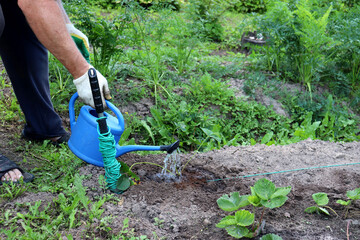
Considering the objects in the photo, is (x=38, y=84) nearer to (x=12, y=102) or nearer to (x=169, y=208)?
(x=12, y=102)

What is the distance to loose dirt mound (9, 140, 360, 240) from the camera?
1.71 meters

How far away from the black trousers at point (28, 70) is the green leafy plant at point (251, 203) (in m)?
1.57

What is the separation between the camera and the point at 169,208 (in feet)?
6.20

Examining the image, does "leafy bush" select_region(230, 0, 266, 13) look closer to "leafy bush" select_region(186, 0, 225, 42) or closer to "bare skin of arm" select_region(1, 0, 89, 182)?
"leafy bush" select_region(186, 0, 225, 42)

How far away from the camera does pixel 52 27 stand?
1.74 m

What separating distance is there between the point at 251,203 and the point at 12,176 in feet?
4.72

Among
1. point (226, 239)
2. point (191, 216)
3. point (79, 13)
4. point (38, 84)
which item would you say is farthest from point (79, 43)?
point (226, 239)

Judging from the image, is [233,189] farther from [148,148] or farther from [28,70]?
[28,70]

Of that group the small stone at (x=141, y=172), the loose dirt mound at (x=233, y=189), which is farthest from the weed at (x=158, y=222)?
the small stone at (x=141, y=172)

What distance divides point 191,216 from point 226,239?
0.84 feet

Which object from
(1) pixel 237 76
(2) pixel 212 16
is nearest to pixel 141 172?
(1) pixel 237 76

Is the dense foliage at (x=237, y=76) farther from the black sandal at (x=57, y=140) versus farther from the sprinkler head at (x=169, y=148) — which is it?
the sprinkler head at (x=169, y=148)

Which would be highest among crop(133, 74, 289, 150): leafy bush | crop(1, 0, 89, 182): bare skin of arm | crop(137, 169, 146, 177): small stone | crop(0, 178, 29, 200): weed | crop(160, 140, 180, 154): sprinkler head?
crop(1, 0, 89, 182): bare skin of arm

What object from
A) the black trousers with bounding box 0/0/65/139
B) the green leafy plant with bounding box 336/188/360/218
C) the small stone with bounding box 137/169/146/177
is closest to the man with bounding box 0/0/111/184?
the black trousers with bounding box 0/0/65/139
